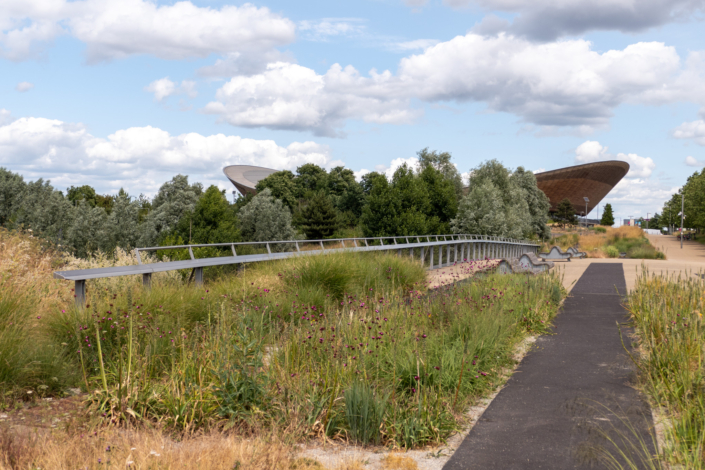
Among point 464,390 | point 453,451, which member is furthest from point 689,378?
point 453,451

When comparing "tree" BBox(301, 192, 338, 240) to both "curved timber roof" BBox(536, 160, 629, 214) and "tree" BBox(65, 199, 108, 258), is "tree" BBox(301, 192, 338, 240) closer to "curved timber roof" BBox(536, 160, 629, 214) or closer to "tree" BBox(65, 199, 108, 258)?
"tree" BBox(65, 199, 108, 258)

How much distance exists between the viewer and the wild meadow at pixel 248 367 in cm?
446

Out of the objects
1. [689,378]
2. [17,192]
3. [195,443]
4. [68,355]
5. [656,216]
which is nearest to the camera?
[195,443]

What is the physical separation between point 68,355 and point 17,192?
259ft

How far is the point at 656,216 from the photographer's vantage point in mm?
176625

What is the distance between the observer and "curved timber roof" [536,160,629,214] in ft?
442

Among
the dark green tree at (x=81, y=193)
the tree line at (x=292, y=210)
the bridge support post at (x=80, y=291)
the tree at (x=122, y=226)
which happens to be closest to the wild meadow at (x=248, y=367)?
the bridge support post at (x=80, y=291)

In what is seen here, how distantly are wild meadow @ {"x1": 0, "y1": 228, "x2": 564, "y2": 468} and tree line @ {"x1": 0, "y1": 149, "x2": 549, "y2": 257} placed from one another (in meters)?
39.3

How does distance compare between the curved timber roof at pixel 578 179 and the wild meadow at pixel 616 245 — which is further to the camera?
the curved timber roof at pixel 578 179

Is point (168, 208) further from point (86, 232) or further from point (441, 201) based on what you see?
point (441, 201)

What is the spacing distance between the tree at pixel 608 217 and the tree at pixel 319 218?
350 feet

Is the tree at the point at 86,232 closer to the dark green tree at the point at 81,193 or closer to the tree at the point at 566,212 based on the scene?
the dark green tree at the point at 81,193

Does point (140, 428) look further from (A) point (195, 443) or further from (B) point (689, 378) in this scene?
(B) point (689, 378)

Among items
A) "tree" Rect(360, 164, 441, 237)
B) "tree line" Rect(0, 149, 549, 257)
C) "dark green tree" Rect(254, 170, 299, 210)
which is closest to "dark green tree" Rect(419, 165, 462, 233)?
"tree line" Rect(0, 149, 549, 257)
